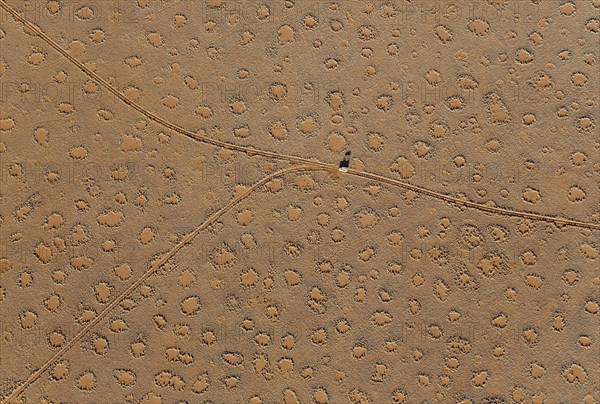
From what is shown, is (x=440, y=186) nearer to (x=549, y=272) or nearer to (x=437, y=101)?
(x=437, y=101)

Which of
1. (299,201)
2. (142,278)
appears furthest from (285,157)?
(142,278)

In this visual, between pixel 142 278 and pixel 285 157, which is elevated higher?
pixel 285 157

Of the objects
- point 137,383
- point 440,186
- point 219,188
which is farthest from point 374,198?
point 137,383

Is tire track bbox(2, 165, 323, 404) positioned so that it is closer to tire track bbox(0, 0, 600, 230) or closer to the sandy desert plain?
the sandy desert plain

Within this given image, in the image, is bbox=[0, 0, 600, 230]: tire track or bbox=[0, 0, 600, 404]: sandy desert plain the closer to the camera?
bbox=[0, 0, 600, 404]: sandy desert plain

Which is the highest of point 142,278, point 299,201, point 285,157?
point 285,157

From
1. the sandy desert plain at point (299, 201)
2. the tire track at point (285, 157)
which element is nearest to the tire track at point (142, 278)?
the sandy desert plain at point (299, 201)

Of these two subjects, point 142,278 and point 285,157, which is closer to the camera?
point 142,278

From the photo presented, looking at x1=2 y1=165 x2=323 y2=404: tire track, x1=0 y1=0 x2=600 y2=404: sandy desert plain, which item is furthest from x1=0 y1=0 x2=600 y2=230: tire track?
x1=2 y1=165 x2=323 y2=404: tire track

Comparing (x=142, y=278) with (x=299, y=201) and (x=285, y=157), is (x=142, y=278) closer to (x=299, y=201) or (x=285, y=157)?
(x=299, y=201)
